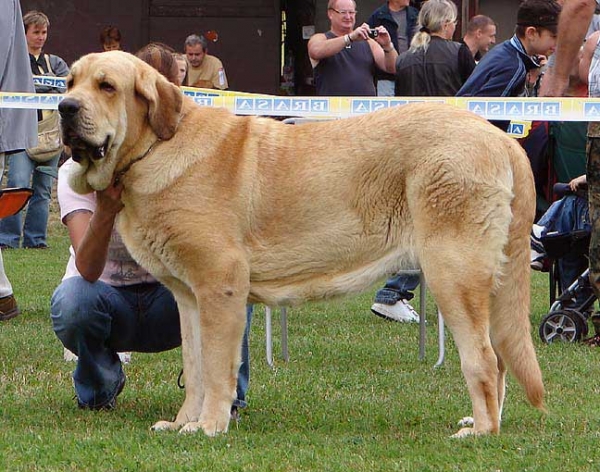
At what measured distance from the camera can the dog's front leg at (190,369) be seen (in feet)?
15.9

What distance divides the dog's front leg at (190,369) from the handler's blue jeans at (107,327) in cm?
29

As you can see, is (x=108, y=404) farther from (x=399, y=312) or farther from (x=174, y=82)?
(x=399, y=312)

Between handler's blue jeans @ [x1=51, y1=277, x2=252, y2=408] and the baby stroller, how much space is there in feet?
9.09

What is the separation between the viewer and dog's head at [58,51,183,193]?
438 centimetres

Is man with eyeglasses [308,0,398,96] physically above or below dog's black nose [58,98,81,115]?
below

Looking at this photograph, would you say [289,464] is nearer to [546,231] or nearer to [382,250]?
[382,250]

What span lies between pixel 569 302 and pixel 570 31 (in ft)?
6.58

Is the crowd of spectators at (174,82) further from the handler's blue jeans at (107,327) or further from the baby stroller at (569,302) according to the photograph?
the baby stroller at (569,302)

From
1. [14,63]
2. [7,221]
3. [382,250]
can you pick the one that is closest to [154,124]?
[382,250]

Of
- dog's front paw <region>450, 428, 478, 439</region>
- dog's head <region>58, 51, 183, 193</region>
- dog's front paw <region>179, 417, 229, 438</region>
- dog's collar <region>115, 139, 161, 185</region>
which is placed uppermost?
dog's head <region>58, 51, 183, 193</region>

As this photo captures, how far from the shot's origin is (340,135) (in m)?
4.70

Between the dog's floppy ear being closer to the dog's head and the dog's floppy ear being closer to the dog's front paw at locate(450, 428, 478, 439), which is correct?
the dog's head

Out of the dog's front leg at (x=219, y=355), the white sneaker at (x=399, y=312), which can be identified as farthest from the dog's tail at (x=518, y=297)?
the white sneaker at (x=399, y=312)

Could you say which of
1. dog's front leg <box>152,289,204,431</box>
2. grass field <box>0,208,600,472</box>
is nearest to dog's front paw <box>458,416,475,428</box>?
grass field <box>0,208,600,472</box>
